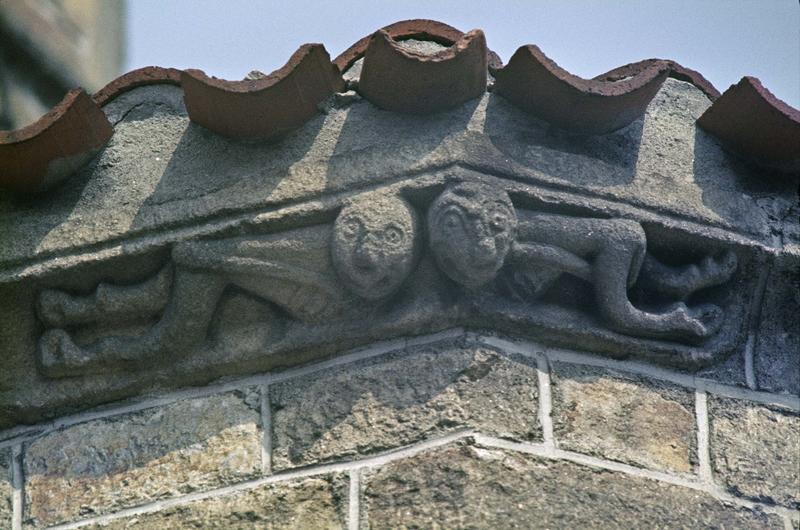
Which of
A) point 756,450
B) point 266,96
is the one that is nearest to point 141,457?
point 266,96

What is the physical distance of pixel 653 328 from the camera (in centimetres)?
244

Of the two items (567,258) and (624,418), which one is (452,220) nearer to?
(567,258)

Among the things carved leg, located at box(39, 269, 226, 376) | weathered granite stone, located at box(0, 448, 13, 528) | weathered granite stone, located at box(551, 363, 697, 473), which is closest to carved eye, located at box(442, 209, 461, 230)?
weathered granite stone, located at box(551, 363, 697, 473)

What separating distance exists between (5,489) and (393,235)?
958 mm

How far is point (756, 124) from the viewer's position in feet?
8.45

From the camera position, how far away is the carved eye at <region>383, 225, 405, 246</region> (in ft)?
7.62

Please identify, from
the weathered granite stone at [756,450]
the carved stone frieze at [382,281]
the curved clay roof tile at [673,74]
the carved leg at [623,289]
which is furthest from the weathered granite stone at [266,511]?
the curved clay roof tile at [673,74]

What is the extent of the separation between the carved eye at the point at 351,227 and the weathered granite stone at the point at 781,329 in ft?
3.07

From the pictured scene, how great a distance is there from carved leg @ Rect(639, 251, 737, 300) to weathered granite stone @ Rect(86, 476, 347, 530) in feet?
2.65

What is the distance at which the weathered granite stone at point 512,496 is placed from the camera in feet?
7.02

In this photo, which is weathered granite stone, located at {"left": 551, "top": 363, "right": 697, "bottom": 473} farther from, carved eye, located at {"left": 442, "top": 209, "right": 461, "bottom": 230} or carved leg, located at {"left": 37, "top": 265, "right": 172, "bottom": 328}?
carved leg, located at {"left": 37, "top": 265, "right": 172, "bottom": 328}

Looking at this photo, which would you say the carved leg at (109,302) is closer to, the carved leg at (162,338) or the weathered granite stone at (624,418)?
the carved leg at (162,338)

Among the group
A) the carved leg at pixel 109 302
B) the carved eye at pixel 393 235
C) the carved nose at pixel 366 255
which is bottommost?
the carved leg at pixel 109 302

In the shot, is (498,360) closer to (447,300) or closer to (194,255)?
(447,300)
